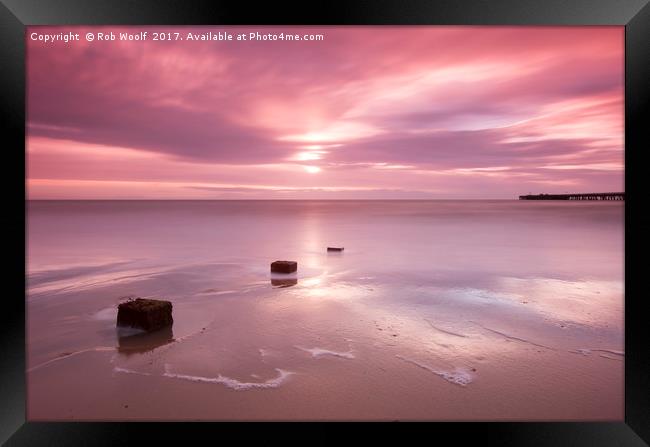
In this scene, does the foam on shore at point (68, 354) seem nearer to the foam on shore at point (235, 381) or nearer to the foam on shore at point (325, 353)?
the foam on shore at point (235, 381)

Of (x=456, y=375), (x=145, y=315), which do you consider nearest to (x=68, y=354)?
(x=145, y=315)

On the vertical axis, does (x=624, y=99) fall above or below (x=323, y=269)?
above

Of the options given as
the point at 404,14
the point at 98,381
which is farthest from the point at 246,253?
the point at 404,14

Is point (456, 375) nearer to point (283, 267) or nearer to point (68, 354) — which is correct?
point (68, 354)

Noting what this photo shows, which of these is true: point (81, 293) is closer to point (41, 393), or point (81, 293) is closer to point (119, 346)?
point (119, 346)

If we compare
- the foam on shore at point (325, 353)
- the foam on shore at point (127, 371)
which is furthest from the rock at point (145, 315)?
the foam on shore at point (325, 353)

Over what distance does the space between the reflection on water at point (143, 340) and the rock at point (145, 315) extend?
4.2 inches

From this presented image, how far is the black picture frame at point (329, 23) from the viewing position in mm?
2854

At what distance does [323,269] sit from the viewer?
37.3 feet

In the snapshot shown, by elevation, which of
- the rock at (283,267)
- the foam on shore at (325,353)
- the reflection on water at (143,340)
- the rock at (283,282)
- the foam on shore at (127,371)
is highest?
the rock at (283,267)

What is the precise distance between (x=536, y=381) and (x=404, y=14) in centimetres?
A: 427

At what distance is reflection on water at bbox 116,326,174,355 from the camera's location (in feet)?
16.5

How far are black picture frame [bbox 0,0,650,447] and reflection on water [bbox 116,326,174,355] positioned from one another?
79.5 inches

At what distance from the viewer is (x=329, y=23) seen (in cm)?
301
